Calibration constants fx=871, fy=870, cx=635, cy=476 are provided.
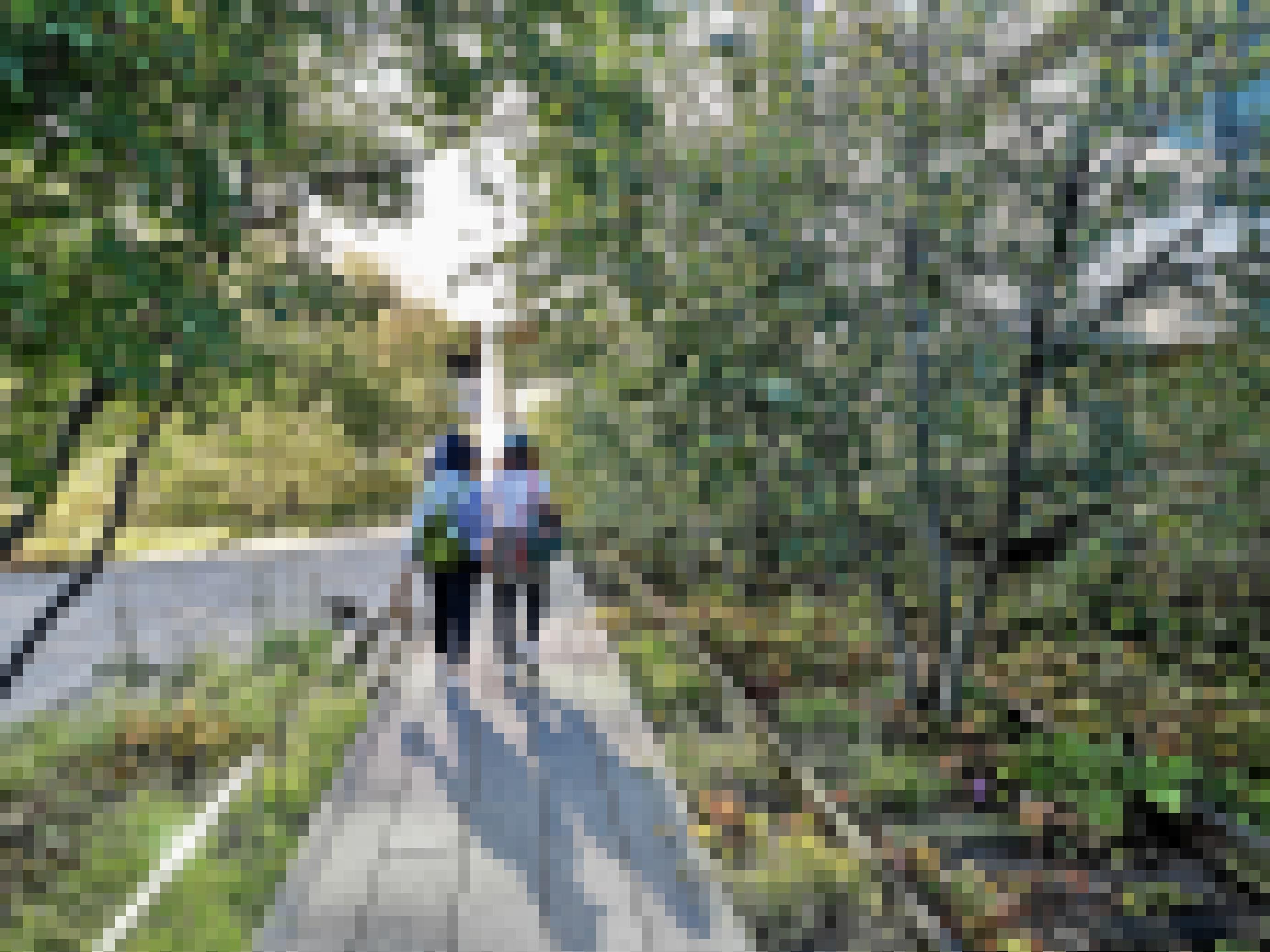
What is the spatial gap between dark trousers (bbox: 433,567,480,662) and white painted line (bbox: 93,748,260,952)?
204 cm

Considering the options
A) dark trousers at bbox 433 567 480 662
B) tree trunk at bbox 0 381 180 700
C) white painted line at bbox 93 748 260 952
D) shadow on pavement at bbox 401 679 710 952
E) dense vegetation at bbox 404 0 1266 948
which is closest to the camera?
white painted line at bbox 93 748 260 952

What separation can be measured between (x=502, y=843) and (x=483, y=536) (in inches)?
112

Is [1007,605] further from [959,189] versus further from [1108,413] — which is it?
[959,189]

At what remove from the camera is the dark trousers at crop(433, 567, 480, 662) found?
746 centimetres

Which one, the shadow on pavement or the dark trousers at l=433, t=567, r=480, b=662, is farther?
the dark trousers at l=433, t=567, r=480, b=662

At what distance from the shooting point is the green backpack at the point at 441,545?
22.3ft

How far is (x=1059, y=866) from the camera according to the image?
15.7 feet

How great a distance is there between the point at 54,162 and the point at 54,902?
3.62 m

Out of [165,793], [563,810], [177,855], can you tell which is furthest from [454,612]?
[177,855]

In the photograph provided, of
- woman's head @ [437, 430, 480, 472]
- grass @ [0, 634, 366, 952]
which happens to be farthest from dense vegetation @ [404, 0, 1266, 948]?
grass @ [0, 634, 366, 952]

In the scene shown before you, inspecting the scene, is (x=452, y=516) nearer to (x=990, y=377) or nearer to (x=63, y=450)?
(x=63, y=450)

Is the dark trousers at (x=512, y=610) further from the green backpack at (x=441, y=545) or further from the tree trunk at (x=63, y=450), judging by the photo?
the tree trunk at (x=63, y=450)

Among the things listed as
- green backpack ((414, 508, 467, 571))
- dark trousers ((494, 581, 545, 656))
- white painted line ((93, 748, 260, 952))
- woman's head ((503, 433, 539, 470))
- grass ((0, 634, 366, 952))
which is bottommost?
grass ((0, 634, 366, 952))

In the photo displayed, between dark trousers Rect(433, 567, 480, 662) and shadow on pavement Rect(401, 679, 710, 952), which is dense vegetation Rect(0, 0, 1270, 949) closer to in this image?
shadow on pavement Rect(401, 679, 710, 952)
